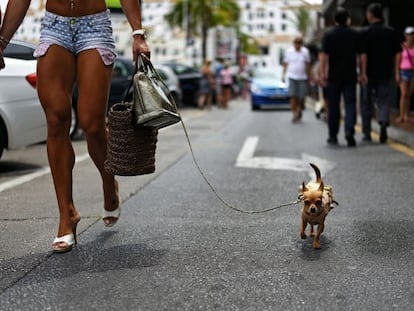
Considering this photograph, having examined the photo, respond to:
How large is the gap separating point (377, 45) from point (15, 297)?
7.84m

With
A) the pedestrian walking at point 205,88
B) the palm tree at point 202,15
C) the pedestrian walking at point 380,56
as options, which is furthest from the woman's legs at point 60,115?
the palm tree at point 202,15

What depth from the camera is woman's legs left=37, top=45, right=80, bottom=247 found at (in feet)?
12.4

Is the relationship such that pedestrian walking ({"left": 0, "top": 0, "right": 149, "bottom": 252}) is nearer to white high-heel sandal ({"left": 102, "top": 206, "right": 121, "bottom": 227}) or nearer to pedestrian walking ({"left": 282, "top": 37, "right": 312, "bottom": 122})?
white high-heel sandal ({"left": 102, "top": 206, "right": 121, "bottom": 227})

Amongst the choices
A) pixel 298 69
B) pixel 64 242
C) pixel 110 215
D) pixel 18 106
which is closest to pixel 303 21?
pixel 298 69

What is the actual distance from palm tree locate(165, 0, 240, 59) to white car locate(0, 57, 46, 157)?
132 feet

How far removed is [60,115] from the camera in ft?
12.5

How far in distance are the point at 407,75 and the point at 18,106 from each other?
719cm

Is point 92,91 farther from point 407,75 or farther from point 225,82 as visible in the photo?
point 225,82

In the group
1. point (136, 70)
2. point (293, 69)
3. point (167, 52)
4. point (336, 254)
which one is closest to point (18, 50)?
point (136, 70)

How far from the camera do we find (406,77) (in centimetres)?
1187

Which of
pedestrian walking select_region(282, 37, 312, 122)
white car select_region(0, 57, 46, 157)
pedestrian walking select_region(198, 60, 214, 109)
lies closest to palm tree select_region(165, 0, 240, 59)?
pedestrian walking select_region(198, 60, 214, 109)

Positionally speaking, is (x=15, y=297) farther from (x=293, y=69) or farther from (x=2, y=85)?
(x=293, y=69)

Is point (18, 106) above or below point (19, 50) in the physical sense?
below

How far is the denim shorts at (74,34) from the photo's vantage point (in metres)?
3.79
